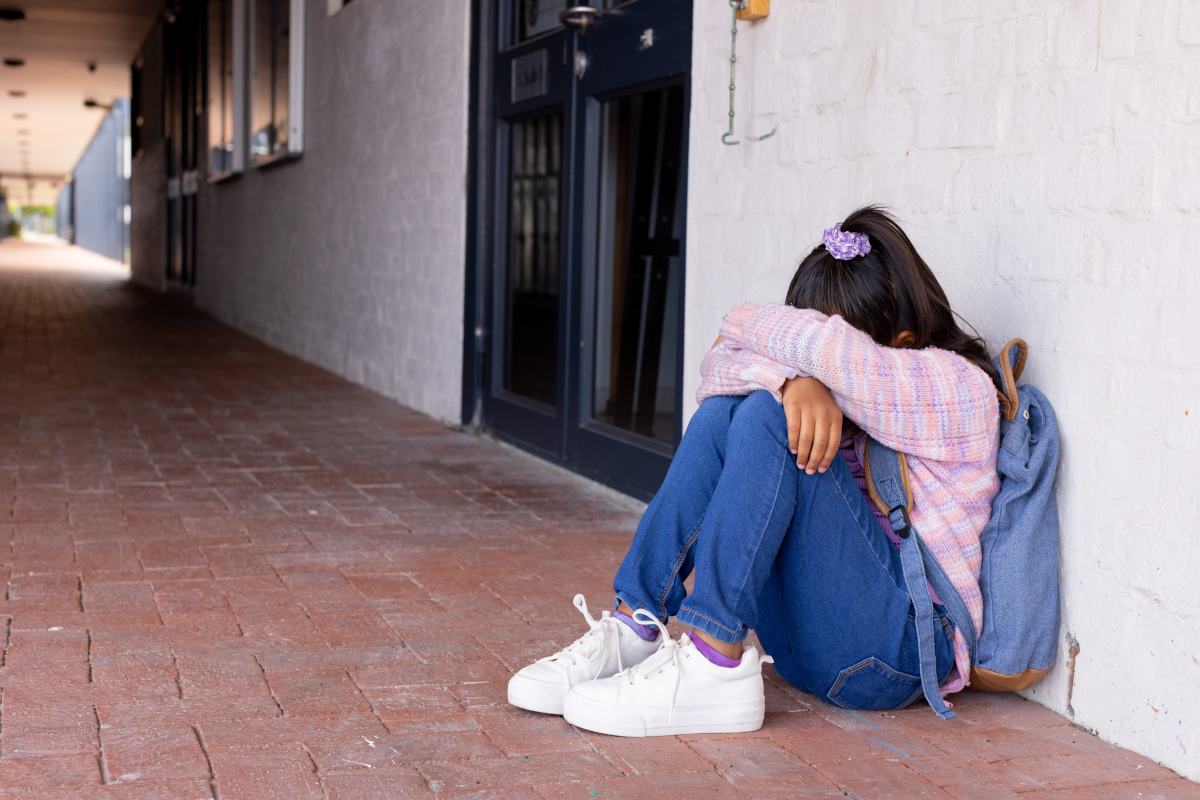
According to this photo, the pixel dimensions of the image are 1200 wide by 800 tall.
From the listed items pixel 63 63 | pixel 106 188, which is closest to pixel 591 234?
pixel 63 63

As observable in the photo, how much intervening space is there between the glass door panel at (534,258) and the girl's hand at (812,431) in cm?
269

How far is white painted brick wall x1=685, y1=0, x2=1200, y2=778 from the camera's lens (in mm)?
1771

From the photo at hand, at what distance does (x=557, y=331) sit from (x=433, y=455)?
0.68m

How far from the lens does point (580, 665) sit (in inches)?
76.9

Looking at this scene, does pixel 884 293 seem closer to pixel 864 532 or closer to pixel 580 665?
pixel 864 532

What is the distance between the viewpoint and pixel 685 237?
3551 mm

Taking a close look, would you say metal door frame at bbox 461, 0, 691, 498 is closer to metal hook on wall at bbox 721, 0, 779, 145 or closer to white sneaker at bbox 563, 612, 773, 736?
metal hook on wall at bbox 721, 0, 779, 145

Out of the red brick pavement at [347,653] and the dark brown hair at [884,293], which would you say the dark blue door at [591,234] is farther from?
the dark brown hair at [884,293]

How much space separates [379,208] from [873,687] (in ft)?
16.5

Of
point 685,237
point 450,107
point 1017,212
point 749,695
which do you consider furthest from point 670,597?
point 450,107

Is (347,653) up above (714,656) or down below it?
below

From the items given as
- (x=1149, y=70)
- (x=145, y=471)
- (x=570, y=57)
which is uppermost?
(x=570, y=57)

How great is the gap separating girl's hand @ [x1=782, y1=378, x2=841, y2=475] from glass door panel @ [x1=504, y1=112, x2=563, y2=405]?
2691 mm

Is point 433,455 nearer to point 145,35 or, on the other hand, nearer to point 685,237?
point 685,237
